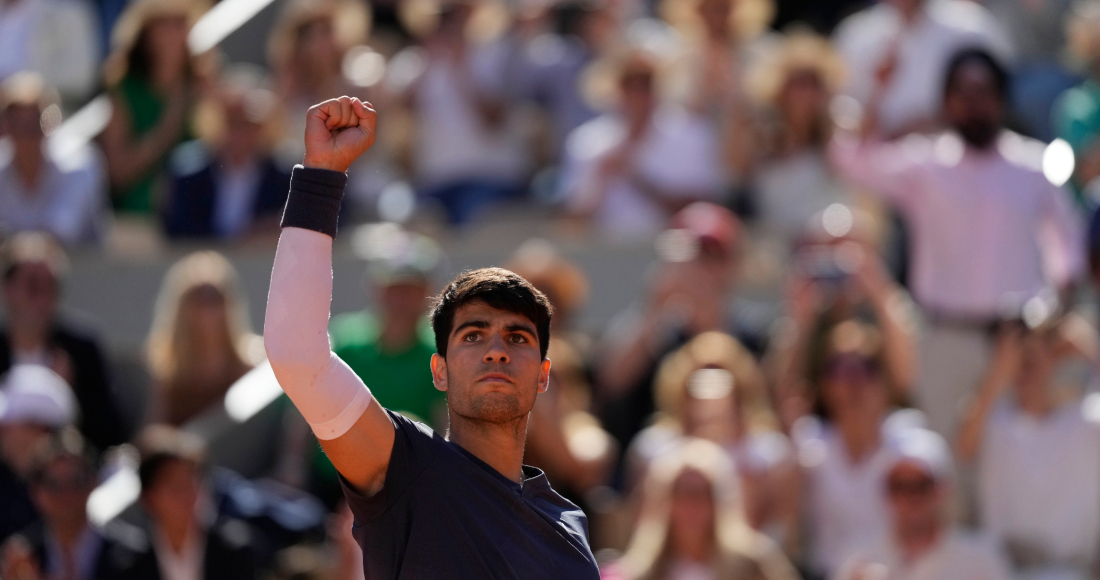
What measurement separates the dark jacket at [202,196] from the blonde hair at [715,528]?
2.88 m

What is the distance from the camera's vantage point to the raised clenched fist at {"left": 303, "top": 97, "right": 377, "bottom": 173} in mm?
2625

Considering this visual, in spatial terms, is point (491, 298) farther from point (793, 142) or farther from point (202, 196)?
point (202, 196)

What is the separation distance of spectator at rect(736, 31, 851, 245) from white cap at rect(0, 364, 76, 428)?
11.5ft

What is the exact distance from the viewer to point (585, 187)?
8141 millimetres

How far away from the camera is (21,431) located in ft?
21.0

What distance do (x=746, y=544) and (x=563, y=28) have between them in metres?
4.36

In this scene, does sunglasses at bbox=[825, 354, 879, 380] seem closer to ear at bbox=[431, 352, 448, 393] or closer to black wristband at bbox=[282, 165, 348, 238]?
ear at bbox=[431, 352, 448, 393]

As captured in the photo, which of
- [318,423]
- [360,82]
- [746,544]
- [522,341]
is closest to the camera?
[318,423]

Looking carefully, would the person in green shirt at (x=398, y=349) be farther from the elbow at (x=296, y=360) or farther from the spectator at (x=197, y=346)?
the elbow at (x=296, y=360)

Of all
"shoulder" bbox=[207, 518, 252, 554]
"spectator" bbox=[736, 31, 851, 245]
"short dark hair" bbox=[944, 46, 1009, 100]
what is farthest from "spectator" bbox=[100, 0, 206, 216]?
"short dark hair" bbox=[944, 46, 1009, 100]

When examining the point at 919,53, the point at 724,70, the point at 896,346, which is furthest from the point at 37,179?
the point at 919,53

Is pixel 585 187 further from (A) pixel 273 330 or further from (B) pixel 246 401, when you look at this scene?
(A) pixel 273 330

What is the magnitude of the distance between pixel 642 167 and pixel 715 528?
273 cm

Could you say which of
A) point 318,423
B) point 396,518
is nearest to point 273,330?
point 318,423
